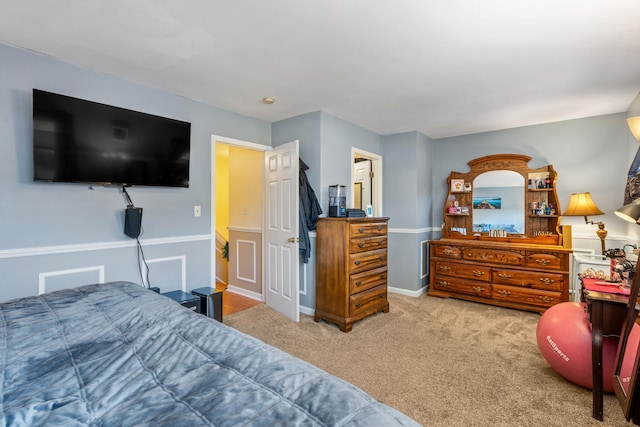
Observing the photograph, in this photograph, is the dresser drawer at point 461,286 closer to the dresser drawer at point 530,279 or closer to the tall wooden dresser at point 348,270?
the dresser drawer at point 530,279

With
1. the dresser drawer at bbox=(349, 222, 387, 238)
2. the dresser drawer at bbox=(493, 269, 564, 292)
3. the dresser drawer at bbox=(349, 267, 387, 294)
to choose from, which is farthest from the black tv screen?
the dresser drawer at bbox=(493, 269, 564, 292)

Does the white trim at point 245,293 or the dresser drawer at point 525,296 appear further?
the white trim at point 245,293

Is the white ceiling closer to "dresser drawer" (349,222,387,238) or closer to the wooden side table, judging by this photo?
"dresser drawer" (349,222,387,238)

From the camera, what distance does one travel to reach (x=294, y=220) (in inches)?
129

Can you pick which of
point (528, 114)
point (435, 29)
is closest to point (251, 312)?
point (435, 29)

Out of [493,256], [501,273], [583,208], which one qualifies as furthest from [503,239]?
[583,208]

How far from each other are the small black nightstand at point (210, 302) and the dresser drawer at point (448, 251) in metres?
2.97

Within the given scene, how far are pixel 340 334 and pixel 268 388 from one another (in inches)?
91.1

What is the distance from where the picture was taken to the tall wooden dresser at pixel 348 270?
10.2ft

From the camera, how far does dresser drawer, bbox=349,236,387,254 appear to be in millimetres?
3166

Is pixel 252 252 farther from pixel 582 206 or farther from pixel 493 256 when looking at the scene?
pixel 582 206

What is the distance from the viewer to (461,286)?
405 cm

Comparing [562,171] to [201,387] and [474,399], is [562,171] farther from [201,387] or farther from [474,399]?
[201,387]

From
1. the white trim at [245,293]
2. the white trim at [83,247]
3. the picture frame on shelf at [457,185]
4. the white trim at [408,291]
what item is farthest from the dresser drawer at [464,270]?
the white trim at [83,247]
